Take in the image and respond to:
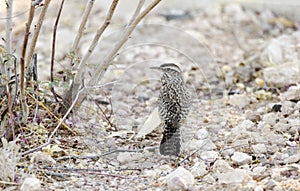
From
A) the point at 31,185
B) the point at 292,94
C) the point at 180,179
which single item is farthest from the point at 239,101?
the point at 31,185

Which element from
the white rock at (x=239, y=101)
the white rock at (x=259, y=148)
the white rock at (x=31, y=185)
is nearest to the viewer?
the white rock at (x=31, y=185)

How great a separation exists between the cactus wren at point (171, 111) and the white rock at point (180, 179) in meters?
0.29

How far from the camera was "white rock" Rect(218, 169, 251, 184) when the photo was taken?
8.45 feet

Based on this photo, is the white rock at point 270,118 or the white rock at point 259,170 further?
the white rock at point 270,118

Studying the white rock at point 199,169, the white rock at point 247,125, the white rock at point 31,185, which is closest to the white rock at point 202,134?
the white rock at point 247,125

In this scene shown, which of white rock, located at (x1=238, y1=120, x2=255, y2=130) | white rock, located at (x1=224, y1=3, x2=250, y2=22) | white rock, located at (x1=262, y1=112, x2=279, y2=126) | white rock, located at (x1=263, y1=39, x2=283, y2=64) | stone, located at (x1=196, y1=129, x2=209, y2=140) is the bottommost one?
stone, located at (x1=196, y1=129, x2=209, y2=140)

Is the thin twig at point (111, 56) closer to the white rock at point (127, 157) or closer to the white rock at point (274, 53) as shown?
the white rock at point (127, 157)

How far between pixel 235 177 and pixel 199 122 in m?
0.83

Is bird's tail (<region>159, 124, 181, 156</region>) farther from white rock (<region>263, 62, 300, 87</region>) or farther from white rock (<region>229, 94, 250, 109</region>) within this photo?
white rock (<region>263, 62, 300, 87</region>)

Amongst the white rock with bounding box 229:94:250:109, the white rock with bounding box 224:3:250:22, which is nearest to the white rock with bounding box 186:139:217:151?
the white rock with bounding box 229:94:250:109

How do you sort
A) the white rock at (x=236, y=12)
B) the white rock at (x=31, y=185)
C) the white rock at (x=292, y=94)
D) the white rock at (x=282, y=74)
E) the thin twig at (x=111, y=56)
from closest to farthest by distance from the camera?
1. the white rock at (x=31, y=185)
2. the thin twig at (x=111, y=56)
3. the white rock at (x=292, y=94)
4. the white rock at (x=282, y=74)
5. the white rock at (x=236, y=12)

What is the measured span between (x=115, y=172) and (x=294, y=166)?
0.76m

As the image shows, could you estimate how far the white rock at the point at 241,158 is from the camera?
2869 mm

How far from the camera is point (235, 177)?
2586mm
